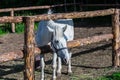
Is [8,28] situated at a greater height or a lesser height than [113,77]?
lesser

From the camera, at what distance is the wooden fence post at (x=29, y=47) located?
215 inches

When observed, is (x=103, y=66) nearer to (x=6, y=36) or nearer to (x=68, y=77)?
(x=68, y=77)

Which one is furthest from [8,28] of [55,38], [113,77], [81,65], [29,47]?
[29,47]

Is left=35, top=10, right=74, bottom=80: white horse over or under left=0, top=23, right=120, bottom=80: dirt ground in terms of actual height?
over

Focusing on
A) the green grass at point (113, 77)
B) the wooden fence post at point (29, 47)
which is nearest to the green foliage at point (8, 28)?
the green grass at point (113, 77)

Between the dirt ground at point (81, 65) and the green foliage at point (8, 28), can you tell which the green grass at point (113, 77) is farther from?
the green foliage at point (8, 28)

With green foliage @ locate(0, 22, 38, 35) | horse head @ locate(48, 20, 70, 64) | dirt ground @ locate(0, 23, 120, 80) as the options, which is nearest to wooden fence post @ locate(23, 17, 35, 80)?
horse head @ locate(48, 20, 70, 64)

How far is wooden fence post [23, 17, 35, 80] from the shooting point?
5.47m

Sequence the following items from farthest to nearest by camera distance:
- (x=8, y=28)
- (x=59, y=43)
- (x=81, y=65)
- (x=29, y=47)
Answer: (x=8, y=28) → (x=81, y=65) → (x=59, y=43) → (x=29, y=47)

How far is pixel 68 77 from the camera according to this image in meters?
7.01

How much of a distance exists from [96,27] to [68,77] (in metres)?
7.74

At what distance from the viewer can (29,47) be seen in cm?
553

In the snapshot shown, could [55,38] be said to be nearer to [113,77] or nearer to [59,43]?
A: [59,43]

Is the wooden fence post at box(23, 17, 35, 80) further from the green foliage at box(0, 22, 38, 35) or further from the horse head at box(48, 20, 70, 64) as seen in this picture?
the green foliage at box(0, 22, 38, 35)
